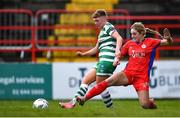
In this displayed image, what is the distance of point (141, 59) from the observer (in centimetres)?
1421

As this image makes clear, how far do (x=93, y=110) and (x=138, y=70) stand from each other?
2.24m

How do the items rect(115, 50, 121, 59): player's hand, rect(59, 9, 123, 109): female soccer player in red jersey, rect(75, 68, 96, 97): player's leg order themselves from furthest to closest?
rect(75, 68, 96, 97): player's leg, rect(59, 9, 123, 109): female soccer player in red jersey, rect(115, 50, 121, 59): player's hand

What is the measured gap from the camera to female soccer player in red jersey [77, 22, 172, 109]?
14.1 metres

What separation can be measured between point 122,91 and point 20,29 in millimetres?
3229

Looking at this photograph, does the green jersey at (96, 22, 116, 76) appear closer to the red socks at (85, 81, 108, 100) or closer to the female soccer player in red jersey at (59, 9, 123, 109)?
the female soccer player in red jersey at (59, 9, 123, 109)

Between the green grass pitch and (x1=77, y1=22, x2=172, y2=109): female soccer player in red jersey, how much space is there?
825 mm

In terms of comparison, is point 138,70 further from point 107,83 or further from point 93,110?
point 93,110

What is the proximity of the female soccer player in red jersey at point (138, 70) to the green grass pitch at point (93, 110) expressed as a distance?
82 centimetres

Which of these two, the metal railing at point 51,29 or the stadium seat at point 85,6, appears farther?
the stadium seat at point 85,6

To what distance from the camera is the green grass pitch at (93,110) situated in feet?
49.0

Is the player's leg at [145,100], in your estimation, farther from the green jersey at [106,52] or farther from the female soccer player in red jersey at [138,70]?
the green jersey at [106,52]

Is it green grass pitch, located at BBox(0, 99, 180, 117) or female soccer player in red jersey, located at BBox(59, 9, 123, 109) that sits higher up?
female soccer player in red jersey, located at BBox(59, 9, 123, 109)

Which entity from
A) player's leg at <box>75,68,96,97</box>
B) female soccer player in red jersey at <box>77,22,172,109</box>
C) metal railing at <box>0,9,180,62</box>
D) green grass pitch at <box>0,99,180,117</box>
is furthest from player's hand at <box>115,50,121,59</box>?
metal railing at <box>0,9,180,62</box>

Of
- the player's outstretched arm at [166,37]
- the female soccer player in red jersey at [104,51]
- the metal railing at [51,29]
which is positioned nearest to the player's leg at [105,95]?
the female soccer player in red jersey at [104,51]
